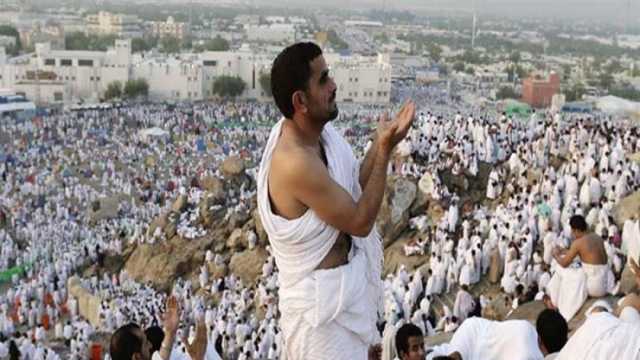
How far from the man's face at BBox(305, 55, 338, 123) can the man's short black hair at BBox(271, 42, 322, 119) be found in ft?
0.03

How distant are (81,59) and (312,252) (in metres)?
38.3

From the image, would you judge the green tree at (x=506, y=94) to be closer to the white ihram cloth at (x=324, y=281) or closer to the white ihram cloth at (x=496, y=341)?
the white ihram cloth at (x=496, y=341)

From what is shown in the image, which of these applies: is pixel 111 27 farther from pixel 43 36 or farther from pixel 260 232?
pixel 260 232

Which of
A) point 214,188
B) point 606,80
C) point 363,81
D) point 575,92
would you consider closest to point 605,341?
point 214,188

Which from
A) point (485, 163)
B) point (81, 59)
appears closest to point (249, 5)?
point (81, 59)

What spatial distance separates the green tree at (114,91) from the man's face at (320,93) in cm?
3606

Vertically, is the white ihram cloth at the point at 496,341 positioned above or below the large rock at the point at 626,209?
above

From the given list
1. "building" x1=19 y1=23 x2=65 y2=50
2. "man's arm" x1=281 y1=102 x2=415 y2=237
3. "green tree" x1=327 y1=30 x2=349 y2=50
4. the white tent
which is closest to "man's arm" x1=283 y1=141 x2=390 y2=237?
"man's arm" x1=281 y1=102 x2=415 y2=237

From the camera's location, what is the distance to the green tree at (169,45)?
5831 centimetres

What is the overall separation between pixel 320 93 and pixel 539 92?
36303mm

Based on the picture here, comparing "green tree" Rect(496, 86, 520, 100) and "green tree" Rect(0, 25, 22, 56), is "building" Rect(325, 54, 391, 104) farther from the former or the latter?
"green tree" Rect(0, 25, 22, 56)

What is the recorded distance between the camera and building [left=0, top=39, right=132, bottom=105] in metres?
35.5

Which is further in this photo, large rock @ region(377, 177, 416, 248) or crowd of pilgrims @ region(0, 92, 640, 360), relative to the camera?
large rock @ region(377, 177, 416, 248)

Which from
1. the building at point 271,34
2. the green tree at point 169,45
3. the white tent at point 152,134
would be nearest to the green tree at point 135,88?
the white tent at point 152,134
